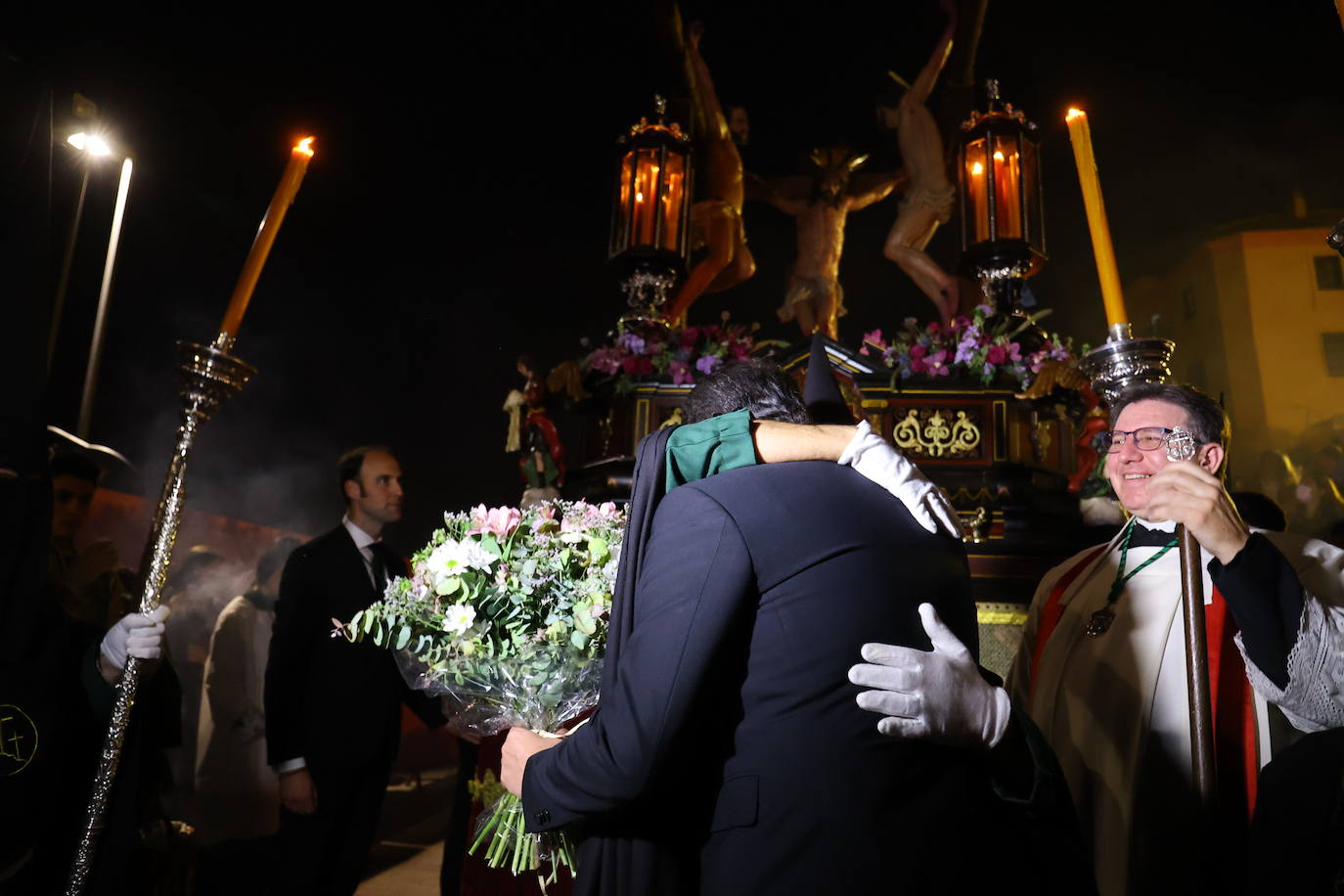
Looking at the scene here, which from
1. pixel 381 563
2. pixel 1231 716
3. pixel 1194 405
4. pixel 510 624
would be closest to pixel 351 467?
pixel 381 563

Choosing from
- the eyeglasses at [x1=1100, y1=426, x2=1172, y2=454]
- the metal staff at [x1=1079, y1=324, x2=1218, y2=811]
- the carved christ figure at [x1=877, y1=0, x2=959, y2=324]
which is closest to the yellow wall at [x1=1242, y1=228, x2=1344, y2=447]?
the carved christ figure at [x1=877, y1=0, x2=959, y2=324]

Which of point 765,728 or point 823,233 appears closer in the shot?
point 765,728

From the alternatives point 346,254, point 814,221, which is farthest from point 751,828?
point 346,254

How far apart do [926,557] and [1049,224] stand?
8.53m

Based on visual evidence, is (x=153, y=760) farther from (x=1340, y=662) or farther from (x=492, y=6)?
(x=492, y=6)

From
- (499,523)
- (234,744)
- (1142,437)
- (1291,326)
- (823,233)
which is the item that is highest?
(1291,326)

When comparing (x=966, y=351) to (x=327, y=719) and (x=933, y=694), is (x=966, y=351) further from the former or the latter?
(x=933, y=694)

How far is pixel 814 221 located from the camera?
664 cm

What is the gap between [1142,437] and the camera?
1918 mm

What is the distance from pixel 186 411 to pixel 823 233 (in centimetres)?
523

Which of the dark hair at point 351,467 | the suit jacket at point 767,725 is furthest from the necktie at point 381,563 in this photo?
the suit jacket at point 767,725

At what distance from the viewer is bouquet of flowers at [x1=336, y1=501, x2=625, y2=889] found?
5.38ft

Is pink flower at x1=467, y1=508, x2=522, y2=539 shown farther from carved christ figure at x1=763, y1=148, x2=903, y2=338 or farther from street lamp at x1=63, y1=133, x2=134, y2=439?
carved christ figure at x1=763, y1=148, x2=903, y2=338

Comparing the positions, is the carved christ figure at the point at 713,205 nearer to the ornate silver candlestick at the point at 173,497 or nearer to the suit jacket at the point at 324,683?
the suit jacket at the point at 324,683
